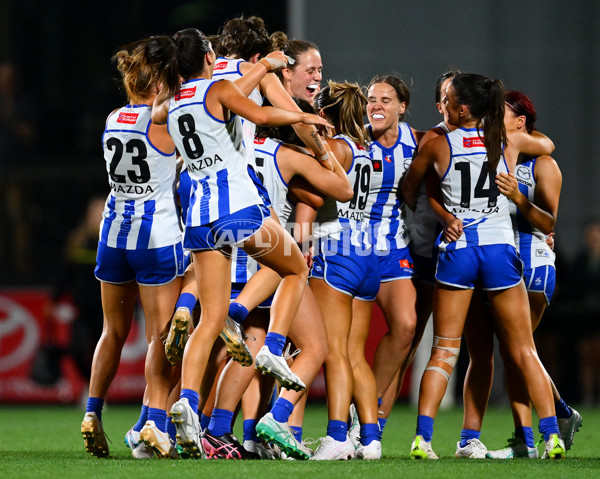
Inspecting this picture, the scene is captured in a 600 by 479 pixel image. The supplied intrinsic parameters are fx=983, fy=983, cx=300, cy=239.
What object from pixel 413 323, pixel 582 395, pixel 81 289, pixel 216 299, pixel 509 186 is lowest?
pixel 582 395

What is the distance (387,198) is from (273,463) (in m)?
1.89

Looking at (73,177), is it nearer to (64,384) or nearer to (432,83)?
(64,384)

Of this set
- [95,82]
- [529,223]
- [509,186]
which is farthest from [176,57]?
[95,82]

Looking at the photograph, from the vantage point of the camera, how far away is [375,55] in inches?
504

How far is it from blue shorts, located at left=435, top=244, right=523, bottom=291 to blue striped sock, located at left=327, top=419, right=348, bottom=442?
102 centimetres

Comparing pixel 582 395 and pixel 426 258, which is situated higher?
pixel 426 258

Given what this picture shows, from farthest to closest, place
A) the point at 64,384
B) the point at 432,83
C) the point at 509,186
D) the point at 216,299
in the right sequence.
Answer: the point at 432,83
the point at 64,384
the point at 509,186
the point at 216,299

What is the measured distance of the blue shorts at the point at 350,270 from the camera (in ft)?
19.0

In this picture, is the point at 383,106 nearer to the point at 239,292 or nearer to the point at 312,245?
the point at 312,245

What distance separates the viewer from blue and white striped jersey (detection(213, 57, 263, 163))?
5527 mm

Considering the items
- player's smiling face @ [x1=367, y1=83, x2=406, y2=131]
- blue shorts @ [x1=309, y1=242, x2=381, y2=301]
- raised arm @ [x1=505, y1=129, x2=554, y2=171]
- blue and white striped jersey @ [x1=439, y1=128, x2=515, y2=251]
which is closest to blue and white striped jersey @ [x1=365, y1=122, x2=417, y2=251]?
player's smiling face @ [x1=367, y1=83, x2=406, y2=131]

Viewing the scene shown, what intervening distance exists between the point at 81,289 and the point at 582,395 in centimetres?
600

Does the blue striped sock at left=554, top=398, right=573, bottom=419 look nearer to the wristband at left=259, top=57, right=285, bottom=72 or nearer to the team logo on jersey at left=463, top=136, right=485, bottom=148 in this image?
the team logo on jersey at left=463, top=136, right=485, bottom=148

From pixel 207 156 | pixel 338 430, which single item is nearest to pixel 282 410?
pixel 338 430
